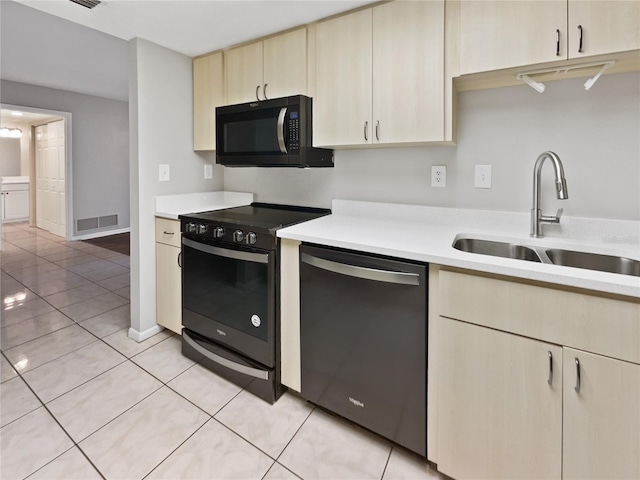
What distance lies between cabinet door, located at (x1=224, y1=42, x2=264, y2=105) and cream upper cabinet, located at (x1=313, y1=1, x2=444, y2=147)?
47 centimetres

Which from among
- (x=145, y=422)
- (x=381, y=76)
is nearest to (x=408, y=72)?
(x=381, y=76)

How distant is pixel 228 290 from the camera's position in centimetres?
196

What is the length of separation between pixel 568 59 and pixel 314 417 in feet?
6.16

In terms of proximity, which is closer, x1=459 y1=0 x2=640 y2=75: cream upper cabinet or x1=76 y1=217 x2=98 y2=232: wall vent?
x1=459 y1=0 x2=640 y2=75: cream upper cabinet

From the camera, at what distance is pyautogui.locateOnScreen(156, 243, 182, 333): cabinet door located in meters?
2.34

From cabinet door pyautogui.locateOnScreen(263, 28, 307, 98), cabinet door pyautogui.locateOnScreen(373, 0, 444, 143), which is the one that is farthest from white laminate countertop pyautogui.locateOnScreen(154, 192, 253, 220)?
cabinet door pyautogui.locateOnScreen(373, 0, 444, 143)

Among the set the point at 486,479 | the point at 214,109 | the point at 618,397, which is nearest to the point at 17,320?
the point at 214,109

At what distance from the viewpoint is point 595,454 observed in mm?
1039

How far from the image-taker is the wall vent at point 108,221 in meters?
6.18

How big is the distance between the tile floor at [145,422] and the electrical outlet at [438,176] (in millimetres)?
1325

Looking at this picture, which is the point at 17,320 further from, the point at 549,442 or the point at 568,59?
the point at 568,59

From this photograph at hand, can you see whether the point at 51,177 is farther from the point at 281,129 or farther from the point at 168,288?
the point at 281,129

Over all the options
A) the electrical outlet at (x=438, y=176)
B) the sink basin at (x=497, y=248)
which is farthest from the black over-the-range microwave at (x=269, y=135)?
the sink basin at (x=497, y=248)

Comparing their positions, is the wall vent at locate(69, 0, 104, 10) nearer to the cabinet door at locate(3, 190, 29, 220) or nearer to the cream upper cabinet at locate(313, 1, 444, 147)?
the cream upper cabinet at locate(313, 1, 444, 147)
